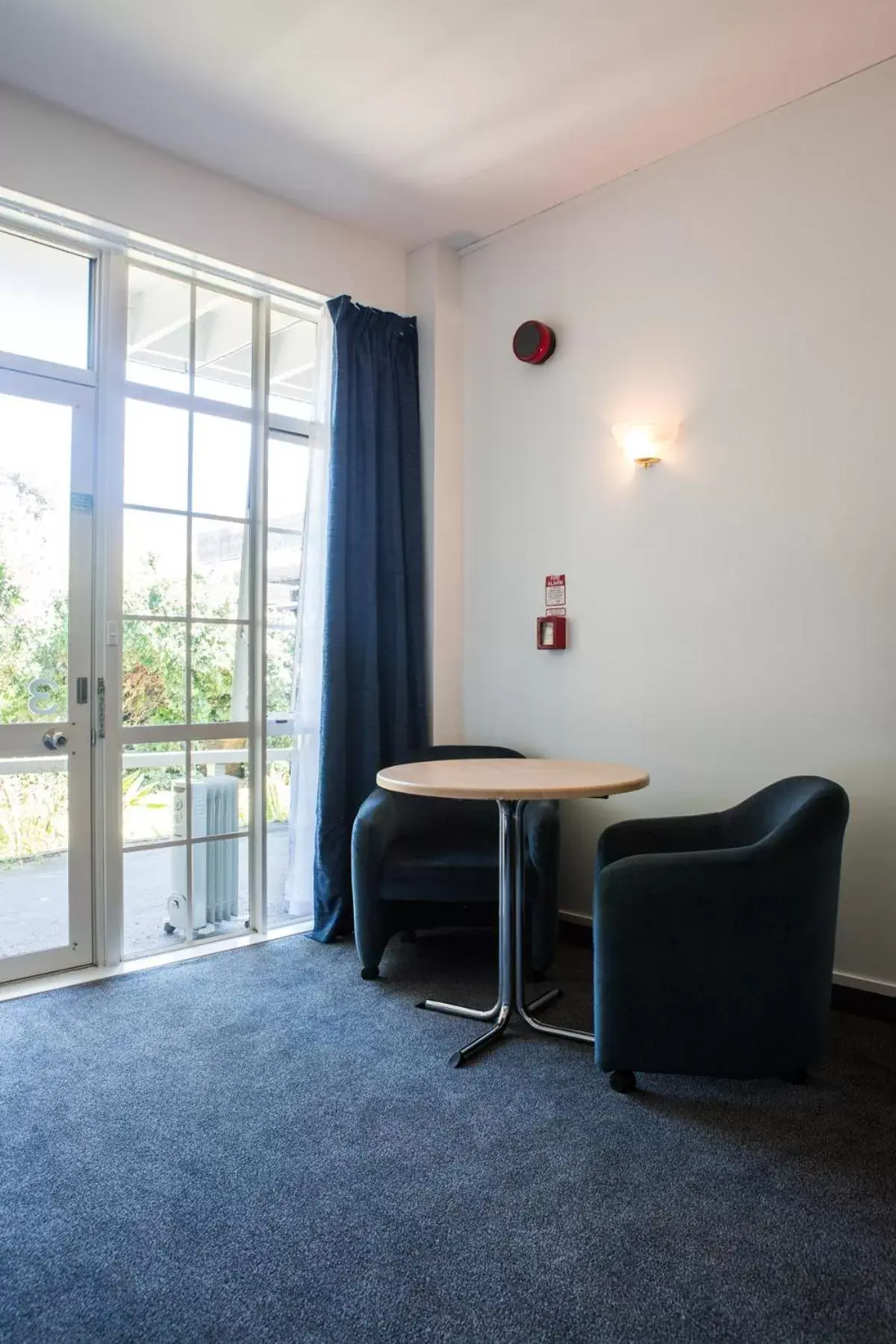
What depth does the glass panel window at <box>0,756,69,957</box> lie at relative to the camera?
2998 millimetres

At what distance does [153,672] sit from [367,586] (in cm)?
96

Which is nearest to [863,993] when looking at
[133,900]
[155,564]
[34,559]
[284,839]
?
[284,839]

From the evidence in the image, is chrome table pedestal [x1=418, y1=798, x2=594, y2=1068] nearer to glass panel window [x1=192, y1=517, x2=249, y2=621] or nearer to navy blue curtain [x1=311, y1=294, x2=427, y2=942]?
navy blue curtain [x1=311, y1=294, x2=427, y2=942]

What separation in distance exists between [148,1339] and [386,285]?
3894mm

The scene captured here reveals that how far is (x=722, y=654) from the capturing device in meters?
3.12

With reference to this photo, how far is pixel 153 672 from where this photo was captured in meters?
3.35

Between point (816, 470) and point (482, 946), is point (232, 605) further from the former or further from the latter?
point (816, 470)

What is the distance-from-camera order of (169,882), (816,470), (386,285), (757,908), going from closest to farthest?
(757,908) → (816,470) → (169,882) → (386,285)

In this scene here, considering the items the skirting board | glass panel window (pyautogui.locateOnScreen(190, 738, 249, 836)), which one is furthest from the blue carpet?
glass panel window (pyautogui.locateOnScreen(190, 738, 249, 836))

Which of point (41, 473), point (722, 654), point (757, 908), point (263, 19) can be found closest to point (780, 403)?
point (722, 654)

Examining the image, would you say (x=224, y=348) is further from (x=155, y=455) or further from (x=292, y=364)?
(x=155, y=455)

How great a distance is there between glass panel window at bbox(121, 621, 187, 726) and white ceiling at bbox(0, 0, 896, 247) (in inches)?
71.5

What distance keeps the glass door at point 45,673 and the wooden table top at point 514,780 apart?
126 cm

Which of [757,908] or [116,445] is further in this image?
[116,445]
